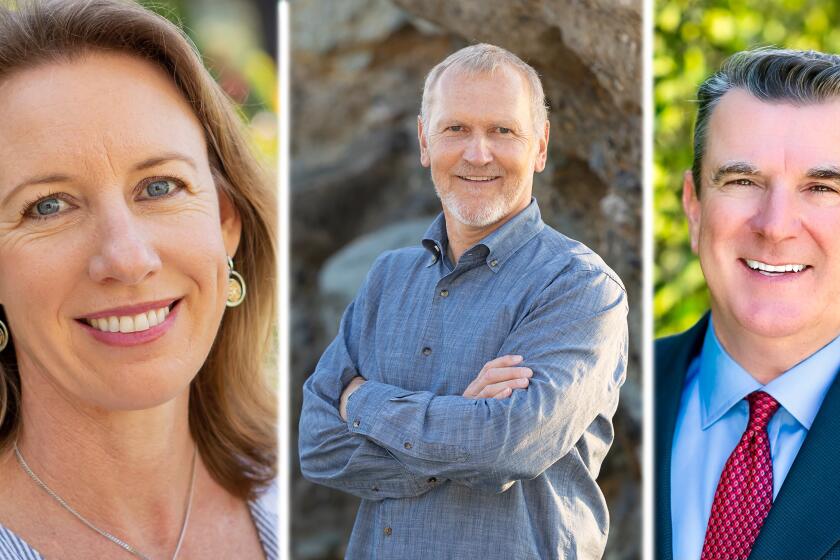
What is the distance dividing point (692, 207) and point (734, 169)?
0.86 feet

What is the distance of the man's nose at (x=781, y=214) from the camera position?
2814 millimetres

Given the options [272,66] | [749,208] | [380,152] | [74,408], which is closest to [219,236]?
[74,408]

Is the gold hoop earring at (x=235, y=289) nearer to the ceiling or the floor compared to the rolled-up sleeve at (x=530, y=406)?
nearer to the ceiling

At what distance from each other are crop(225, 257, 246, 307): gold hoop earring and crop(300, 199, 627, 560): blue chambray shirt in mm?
399

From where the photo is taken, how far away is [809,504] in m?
2.74

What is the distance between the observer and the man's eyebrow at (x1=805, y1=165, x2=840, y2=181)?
276 cm

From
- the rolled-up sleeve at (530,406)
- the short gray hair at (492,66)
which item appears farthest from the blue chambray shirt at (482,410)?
the short gray hair at (492,66)

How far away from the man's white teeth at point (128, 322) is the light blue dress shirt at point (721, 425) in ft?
5.34

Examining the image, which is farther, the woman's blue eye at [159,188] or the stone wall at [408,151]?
the stone wall at [408,151]

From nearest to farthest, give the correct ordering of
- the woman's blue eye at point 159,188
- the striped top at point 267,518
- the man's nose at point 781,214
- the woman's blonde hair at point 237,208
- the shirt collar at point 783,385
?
the woman's blonde hair at point 237,208 < the woman's blue eye at point 159,188 < the man's nose at point 781,214 < the shirt collar at point 783,385 < the striped top at point 267,518

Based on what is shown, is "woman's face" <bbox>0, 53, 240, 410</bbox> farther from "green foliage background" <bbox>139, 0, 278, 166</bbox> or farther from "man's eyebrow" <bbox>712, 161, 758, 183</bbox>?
"man's eyebrow" <bbox>712, 161, 758, 183</bbox>

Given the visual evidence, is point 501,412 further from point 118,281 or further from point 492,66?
point 118,281

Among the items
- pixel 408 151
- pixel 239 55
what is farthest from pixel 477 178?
pixel 408 151

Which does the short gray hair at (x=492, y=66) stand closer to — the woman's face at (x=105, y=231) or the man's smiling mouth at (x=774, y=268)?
the woman's face at (x=105, y=231)
